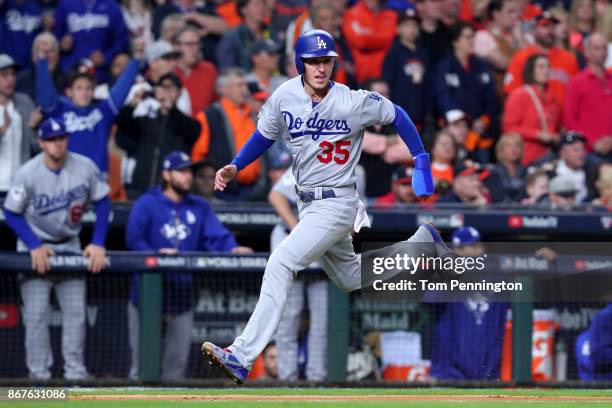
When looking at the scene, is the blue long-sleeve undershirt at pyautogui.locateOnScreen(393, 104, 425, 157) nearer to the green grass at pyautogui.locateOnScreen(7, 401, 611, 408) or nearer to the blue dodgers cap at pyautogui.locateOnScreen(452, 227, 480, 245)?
the green grass at pyautogui.locateOnScreen(7, 401, 611, 408)

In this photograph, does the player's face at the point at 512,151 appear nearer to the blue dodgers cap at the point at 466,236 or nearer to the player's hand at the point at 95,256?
the blue dodgers cap at the point at 466,236

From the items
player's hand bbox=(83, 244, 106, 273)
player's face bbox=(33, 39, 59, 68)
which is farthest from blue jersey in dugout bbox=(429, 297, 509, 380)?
player's face bbox=(33, 39, 59, 68)

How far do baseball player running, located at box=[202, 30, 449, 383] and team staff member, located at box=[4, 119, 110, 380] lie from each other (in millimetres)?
2447

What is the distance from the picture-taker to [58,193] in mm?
9383

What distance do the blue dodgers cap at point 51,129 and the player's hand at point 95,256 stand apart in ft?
2.74

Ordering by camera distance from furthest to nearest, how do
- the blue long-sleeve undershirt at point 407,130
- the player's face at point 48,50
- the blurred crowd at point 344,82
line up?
1. the player's face at point 48,50
2. the blurred crowd at point 344,82
3. the blue long-sleeve undershirt at point 407,130

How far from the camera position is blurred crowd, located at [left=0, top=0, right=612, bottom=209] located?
10.4 m

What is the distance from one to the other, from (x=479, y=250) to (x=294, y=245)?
273 centimetres

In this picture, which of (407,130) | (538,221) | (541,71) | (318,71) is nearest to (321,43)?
(318,71)

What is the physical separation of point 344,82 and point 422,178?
455 centimetres

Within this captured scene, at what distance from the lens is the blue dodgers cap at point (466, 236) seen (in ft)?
30.8

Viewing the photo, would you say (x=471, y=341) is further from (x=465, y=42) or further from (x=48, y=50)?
(x=48, y=50)

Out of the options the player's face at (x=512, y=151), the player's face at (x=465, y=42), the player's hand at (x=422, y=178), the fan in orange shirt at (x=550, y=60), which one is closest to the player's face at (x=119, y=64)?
the player's face at (x=465, y=42)

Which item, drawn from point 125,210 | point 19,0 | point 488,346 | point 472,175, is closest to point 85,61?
point 19,0
